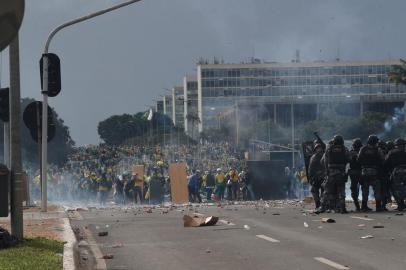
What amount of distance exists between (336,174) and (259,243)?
26.6ft

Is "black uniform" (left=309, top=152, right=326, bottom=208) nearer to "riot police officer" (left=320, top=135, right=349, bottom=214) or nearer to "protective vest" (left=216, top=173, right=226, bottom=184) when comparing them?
"riot police officer" (left=320, top=135, right=349, bottom=214)

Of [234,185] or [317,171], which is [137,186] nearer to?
[234,185]

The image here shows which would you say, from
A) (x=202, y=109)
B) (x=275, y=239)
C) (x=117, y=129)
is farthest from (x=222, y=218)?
(x=202, y=109)

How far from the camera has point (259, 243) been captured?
14023 millimetres

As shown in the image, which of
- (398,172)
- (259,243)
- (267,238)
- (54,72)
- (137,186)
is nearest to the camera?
(259,243)

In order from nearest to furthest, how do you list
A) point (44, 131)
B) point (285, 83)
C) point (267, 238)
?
point (267, 238) < point (44, 131) < point (285, 83)

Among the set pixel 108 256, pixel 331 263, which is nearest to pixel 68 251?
pixel 108 256

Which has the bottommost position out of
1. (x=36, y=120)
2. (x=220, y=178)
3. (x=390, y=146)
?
(x=220, y=178)

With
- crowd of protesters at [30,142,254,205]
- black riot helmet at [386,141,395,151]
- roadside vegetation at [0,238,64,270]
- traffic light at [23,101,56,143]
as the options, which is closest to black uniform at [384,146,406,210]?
black riot helmet at [386,141,395,151]

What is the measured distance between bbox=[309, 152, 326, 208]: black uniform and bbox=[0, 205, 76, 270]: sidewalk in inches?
261

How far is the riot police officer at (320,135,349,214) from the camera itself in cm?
2170

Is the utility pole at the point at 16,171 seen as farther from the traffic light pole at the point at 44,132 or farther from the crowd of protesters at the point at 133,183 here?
the crowd of protesters at the point at 133,183

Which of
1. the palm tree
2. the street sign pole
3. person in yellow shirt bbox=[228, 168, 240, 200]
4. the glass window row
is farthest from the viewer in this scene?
the glass window row

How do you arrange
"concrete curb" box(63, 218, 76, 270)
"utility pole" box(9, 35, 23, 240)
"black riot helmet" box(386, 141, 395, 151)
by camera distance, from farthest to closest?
1. "black riot helmet" box(386, 141, 395, 151)
2. "utility pole" box(9, 35, 23, 240)
3. "concrete curb" box(63, 218, 76, 270)
